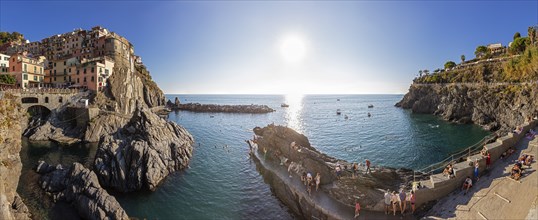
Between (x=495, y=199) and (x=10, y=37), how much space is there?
15880 centimetres

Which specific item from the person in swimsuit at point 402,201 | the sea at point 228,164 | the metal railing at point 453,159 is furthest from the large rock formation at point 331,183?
the metal railing at point 453,159

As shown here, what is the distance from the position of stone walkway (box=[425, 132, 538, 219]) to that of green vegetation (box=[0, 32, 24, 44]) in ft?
484

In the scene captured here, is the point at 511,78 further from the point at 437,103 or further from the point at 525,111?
the point at 437,103

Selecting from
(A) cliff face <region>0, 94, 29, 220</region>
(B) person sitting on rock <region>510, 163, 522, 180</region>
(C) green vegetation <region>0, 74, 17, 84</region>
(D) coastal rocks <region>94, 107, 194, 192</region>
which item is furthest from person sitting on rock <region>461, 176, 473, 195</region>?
(C) green vegetation <region>0, 74, 17, 84</region>

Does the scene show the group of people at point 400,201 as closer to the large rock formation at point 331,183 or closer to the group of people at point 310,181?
the large rock formation at point 331,183

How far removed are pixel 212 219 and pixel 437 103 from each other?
9956 centimetres

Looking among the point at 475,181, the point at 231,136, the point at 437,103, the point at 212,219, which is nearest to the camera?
the point at 475,181

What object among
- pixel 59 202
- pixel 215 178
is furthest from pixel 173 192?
pixel 59 202

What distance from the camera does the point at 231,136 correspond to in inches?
2256

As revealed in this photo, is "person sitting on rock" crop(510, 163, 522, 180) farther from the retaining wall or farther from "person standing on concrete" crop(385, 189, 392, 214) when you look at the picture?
"person standing on concrete" crop(385, 189, 392, 214)

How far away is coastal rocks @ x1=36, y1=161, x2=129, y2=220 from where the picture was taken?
1922cm

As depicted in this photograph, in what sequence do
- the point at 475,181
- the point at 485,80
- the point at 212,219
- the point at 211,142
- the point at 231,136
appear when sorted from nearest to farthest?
the point at 475,181 < the point at 212,219 < the point at 211,142 < the point at 231,136 < the point at 485,80

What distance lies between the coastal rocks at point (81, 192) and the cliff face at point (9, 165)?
2.67 meters

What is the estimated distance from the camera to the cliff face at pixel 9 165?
56.5ft
